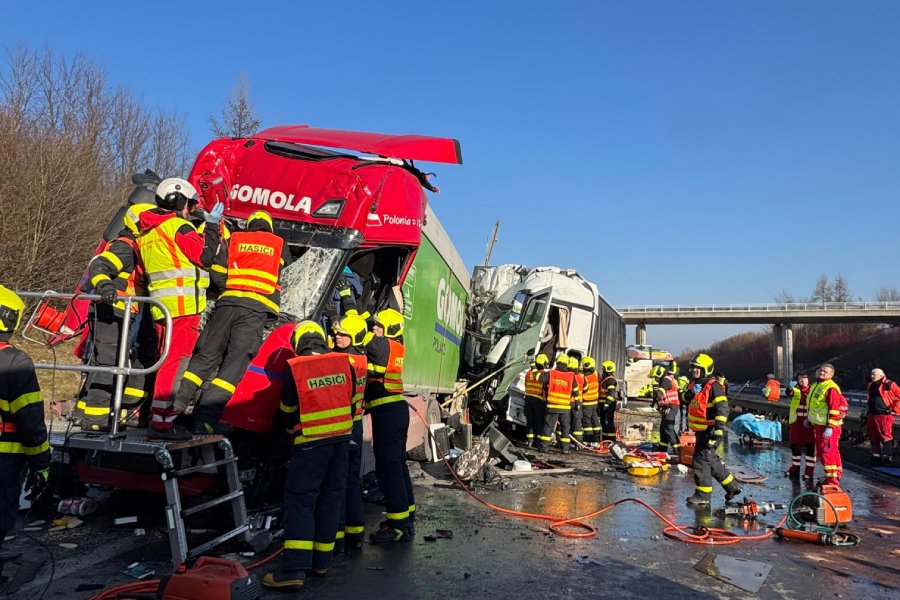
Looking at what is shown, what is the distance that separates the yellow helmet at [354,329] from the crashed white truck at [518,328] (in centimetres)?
618

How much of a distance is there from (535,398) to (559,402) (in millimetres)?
598

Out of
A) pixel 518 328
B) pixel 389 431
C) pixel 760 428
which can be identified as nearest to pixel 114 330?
pixel 389 431

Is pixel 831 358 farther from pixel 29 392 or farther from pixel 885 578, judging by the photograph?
pixel 29 392

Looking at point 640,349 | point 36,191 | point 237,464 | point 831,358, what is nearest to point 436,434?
point 237,464

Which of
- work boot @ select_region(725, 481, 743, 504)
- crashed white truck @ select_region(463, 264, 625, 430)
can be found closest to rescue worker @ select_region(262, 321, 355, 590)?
work boot @ select_region(725, 481, 743, 504)

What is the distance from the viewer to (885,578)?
15.5 feet

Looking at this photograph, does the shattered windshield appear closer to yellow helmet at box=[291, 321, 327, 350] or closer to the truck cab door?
yellow helmet at box=[291, 321, 327, 350]

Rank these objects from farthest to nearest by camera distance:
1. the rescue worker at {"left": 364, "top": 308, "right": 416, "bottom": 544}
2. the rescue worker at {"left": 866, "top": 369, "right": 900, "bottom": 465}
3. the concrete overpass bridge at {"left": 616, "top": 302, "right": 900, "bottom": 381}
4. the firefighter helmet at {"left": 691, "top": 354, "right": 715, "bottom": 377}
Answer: the concrete overpass bridge at {"left": 616, "top": 302, "right": 900, "bottom": 381}, the rescue worker at {"left": 866, "top": 369, "right": 900, "bottom": 465}, the firefighter helmet at {"left": 691, "top": 354, "right": 715, "bottom": 377}, the rescue worker at {"left": 364, "top": 308, "right": 416, "bottom": 544}

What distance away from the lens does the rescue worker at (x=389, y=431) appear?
16.5 ft

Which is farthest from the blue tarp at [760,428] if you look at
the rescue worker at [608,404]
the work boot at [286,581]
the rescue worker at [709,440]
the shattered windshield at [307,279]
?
the work boot at [286,581]

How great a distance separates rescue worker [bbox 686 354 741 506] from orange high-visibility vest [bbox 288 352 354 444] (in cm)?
462

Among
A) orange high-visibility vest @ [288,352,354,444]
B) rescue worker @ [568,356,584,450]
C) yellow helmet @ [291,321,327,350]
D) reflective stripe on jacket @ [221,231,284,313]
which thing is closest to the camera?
orange high-visibility vest @ [288,352,354,444]

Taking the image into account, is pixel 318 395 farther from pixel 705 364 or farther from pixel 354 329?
pixel 705 364

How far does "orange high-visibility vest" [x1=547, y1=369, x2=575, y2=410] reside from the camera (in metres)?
10.8
